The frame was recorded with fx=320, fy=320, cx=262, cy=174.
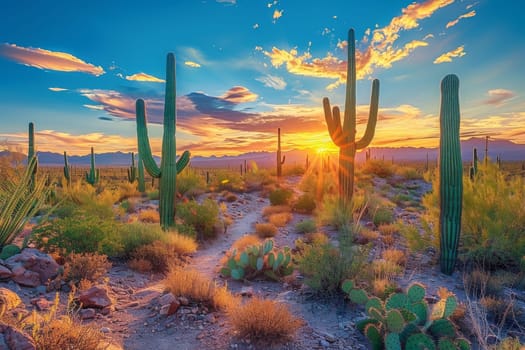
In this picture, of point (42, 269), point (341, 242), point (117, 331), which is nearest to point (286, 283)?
point (341, 242)

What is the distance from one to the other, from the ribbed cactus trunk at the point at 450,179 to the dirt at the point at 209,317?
1.76 ft

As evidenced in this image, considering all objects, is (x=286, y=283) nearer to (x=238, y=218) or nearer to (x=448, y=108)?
(x=448, y=108)

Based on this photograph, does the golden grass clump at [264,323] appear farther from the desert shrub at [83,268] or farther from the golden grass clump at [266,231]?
the golden grass clump at [266,231]

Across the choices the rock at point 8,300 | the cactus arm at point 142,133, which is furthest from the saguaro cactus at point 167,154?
the rock at point 8,300

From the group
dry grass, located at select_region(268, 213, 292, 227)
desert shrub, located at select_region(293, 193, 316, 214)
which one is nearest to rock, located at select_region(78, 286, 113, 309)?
dry grass, located at select_region(268, 213, 292, 227)

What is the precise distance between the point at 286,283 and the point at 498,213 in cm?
505

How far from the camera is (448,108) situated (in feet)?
24.1

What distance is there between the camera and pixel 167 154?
10742 millimetres

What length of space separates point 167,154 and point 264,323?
7.83m

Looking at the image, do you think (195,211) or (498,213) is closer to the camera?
(498,213)

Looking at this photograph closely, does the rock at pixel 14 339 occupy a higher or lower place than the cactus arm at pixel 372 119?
lower

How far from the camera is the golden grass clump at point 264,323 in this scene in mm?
4090

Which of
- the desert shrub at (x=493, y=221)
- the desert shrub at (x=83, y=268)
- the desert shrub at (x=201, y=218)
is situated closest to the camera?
the desert shrub at (x=83, y=268)

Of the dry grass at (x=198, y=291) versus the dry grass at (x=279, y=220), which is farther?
the dry grass at (x=279, y=220)
